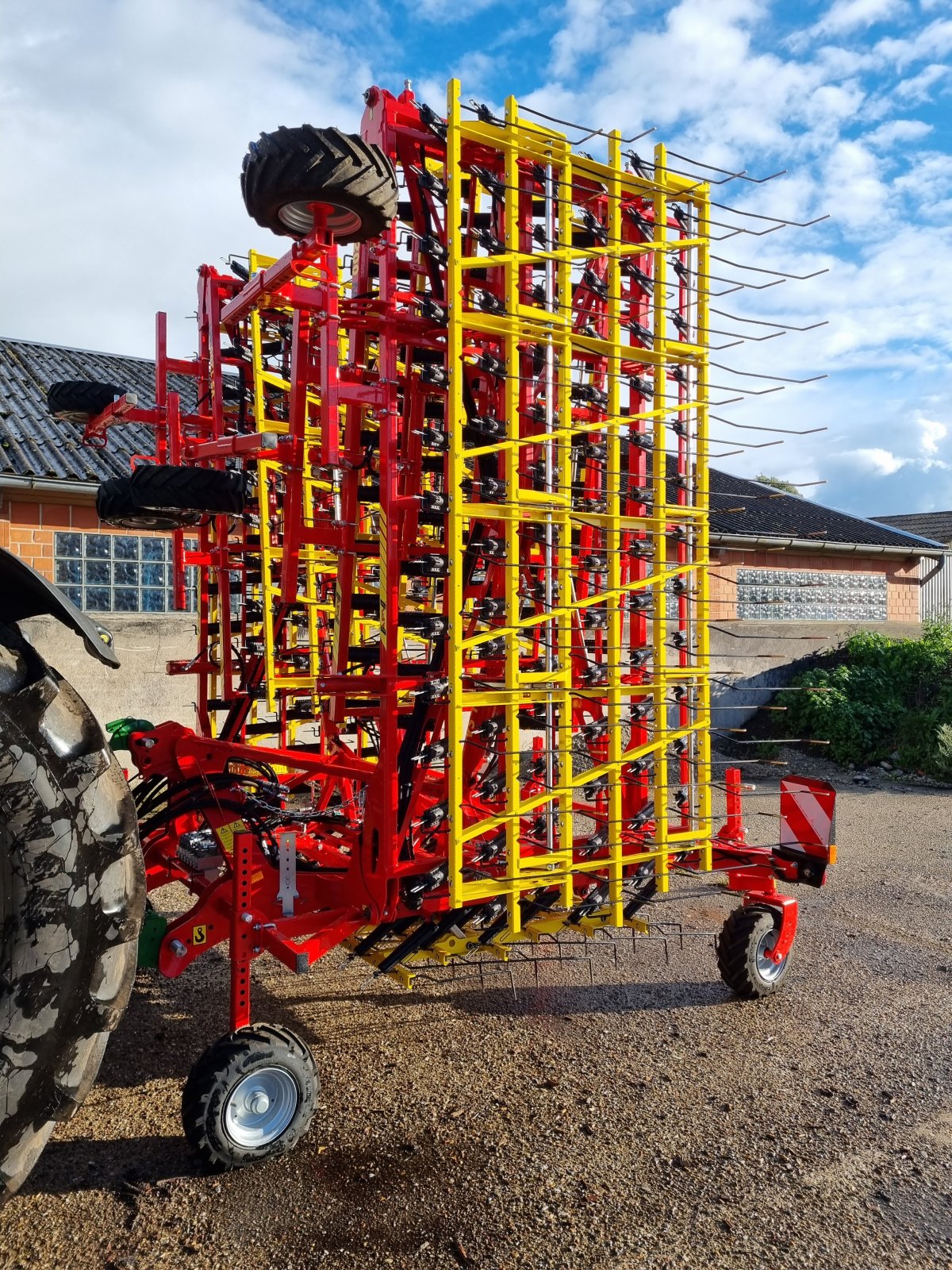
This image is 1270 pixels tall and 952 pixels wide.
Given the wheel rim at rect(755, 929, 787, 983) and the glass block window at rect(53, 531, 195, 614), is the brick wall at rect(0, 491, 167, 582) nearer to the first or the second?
the glass block window at rect(53, 531, 195, 614)

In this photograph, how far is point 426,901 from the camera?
351cm

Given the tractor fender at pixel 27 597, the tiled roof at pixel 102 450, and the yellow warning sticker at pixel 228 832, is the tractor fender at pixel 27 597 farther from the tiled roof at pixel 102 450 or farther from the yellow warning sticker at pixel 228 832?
the tiled roof at pixel 102 450

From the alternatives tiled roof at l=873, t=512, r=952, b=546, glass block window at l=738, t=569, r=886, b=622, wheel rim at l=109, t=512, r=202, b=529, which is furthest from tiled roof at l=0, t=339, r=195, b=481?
tiled roof at l=873, t=512, r=952, b=546

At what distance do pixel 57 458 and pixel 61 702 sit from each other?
26.1 feet

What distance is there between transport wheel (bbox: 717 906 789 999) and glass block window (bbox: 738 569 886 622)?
10.0 metres

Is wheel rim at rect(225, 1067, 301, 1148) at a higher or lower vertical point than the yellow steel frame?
lower

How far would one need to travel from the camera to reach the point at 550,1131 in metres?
3.26

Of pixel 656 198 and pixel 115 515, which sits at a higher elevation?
pixel 656 198

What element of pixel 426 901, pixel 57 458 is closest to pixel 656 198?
pixel 426 901

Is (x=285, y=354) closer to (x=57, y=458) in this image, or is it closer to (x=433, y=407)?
(x=433, y=407)

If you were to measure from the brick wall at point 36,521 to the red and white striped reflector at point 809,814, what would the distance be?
21.4 ft

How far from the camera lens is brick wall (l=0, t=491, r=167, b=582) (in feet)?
28.9

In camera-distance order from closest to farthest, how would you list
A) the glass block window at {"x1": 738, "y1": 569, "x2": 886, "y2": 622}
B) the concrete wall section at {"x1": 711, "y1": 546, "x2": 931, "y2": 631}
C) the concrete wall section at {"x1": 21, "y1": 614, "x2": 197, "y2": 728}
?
the concrete wall section at {"x1": 21, "y1": 614, "x2": 197, "y2": 728}
the concrete wall section at {"x1": 711, "y1": 546, "x2": 931, "y2": 631}
the glass block window at {"x1": 738, "y1": 569, "x2": 886, "y2": 622}

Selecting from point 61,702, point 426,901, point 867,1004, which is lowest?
point 867,1004
